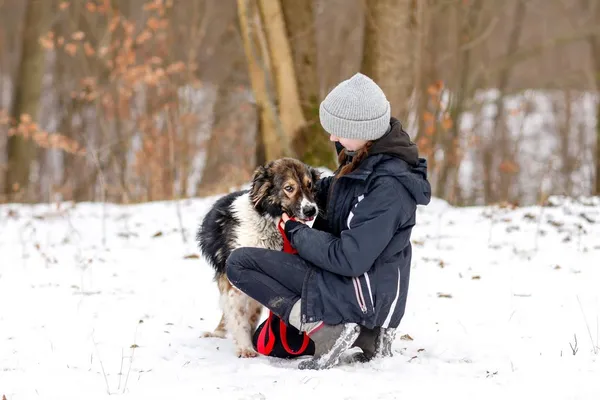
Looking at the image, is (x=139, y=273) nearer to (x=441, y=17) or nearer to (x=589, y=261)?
(x=589, y=261)

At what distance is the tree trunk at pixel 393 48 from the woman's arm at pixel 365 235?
19.0ft

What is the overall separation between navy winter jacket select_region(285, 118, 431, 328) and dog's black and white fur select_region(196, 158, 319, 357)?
0.43 meters

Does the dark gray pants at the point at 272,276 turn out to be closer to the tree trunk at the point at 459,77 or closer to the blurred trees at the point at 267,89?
the blurred trees at the point at 267,89

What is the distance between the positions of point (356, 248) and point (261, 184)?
1.08 metres

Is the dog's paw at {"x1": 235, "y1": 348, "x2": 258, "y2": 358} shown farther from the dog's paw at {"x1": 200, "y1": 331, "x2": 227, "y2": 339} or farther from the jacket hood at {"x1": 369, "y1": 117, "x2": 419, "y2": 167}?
the jacket hood at {"x1": 369, "y1": 117, "x2": 419, "y2": 167}

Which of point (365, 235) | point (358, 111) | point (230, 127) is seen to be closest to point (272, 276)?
point (365, 235)

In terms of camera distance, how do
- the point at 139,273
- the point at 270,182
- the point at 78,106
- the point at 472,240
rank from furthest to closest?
the point at 78,106, the point at 472,240, the point at 139,273, the point at 270,182

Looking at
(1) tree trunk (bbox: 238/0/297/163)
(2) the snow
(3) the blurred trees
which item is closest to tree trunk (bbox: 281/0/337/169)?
(3) the blurred trees

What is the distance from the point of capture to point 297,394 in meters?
3.68

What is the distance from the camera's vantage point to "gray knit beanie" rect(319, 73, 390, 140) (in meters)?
4.02

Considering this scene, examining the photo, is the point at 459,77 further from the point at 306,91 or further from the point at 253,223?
the point at 253,223

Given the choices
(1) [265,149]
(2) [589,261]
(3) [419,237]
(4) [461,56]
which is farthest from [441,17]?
(2) [589,261]

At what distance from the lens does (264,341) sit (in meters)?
4.61

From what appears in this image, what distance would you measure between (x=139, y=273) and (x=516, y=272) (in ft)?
11.6
